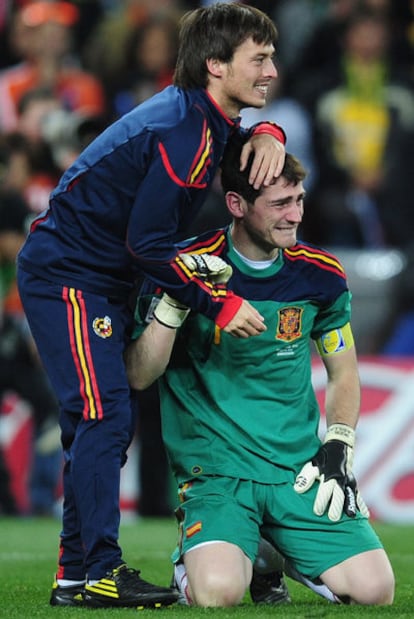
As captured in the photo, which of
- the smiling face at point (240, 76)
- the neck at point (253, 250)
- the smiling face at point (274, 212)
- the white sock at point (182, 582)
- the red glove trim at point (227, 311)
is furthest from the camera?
the neck at point (253, 250)

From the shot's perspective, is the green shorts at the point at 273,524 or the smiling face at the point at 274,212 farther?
the smiling face at the point at 274,212

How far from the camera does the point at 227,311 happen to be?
483 cm

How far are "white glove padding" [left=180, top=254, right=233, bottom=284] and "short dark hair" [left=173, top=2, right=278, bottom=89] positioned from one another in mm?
586

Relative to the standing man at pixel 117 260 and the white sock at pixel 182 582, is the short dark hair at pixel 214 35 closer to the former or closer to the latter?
the standing man at pixel 117 260

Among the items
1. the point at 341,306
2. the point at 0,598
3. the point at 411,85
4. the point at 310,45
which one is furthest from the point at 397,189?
the point at 0,598

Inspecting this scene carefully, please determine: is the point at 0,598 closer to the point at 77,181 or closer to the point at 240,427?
the point at 240,427

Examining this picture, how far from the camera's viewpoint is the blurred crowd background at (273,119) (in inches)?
369

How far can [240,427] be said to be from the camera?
523 cm

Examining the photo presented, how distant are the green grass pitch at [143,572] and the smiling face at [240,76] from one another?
1690 mm

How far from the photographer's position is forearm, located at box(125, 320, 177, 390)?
501 centimetres

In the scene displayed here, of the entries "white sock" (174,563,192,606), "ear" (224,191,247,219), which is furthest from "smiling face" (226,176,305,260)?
"white sock" (174,563,192,606)

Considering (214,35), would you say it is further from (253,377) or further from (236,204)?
(253,377)

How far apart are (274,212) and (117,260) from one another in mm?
626

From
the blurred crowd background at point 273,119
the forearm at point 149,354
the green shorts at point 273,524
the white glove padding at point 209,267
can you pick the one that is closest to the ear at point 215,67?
the white glove padding at point 209,267
